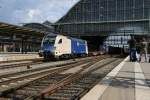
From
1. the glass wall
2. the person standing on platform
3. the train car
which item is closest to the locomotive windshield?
the train car

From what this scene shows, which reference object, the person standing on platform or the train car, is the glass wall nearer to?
the train car

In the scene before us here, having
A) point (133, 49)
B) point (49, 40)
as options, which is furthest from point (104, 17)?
point (133, 49)

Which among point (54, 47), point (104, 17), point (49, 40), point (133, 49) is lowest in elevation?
point (133, 49)

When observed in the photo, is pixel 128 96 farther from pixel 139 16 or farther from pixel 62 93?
pixel 139 16

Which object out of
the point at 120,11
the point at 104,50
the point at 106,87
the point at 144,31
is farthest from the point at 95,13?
the point at 106,87

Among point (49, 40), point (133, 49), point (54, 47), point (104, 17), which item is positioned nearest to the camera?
point (133, 49)

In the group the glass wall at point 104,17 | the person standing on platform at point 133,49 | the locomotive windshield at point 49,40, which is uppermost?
the glass wall at point 104,17

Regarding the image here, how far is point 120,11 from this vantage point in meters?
140

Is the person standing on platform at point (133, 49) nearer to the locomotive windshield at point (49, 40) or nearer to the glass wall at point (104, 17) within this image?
the locomotive windshield at point (49, 40)

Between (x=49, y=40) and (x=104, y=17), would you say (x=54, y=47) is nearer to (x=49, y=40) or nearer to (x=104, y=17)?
(x=49, y=40)

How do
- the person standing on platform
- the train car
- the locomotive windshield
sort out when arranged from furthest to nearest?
the locomotive windshield, the train car, the person standing on platform

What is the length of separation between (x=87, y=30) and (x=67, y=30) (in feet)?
32.1

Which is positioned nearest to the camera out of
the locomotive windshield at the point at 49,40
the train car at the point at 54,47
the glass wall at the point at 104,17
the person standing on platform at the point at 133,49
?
the person standing on platform at the point at 133,49

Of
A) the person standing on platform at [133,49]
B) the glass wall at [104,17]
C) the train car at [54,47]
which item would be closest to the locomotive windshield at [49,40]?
the train car at [54,47]
